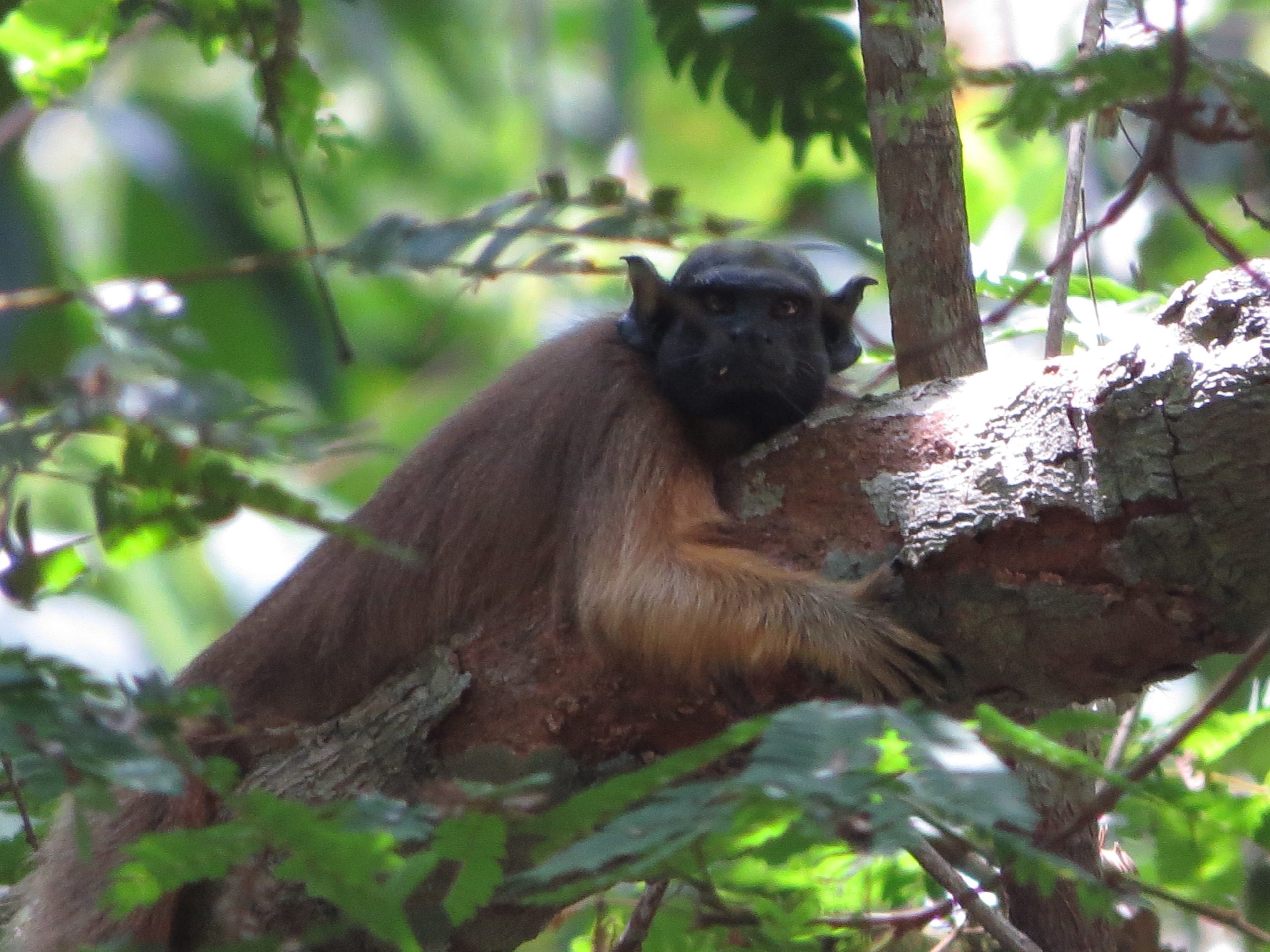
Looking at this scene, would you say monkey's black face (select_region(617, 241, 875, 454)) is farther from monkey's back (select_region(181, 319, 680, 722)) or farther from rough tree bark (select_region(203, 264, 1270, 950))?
rough tree bark (select_region(203, 264, 1270, 950))

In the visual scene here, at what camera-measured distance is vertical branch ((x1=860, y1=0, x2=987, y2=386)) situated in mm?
5387

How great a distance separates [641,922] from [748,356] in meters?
2.19

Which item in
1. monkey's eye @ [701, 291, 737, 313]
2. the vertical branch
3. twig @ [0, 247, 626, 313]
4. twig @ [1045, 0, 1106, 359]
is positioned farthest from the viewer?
monkey's eye @ [701, 291, 737, 313]

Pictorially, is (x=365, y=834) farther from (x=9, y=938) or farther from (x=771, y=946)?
(x=9, y=938)

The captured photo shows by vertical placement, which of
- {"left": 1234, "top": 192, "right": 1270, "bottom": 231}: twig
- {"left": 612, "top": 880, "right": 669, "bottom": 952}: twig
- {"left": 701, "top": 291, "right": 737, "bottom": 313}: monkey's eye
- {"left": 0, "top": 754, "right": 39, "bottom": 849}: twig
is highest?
{"left": 1234, "top": 192, "right": 1270, "bottom": 231}: twig

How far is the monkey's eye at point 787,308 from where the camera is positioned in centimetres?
568

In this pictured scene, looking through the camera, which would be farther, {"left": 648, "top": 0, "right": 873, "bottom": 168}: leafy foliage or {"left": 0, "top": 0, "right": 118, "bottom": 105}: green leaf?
{"left": 648, "top": 0, "right": 873, "bottom": 168}: leafy foliage

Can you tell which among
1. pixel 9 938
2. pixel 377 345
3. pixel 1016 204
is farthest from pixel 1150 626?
pixel 377 345

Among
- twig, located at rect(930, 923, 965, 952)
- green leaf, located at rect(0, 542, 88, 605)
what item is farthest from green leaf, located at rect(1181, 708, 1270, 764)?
green leaf, located at rect(0, 542, 88, 605)

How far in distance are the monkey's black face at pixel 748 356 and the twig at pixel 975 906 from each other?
1.78 meters

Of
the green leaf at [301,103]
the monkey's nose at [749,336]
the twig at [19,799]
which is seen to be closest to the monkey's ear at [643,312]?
the monkey's nose at [749,336]

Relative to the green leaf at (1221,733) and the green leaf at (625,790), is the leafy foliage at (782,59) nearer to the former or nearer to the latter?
the green leaf at (1221,733)

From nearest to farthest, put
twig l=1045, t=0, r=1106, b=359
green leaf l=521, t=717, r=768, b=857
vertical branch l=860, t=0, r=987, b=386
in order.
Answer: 1. green leaf l=521, t=717, r=768, b=857
2. twig l=1045, t=0, r=1106, b=359
3. vertical branch l=860, t=0, r=987, b=386

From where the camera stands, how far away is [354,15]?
23.8ft
